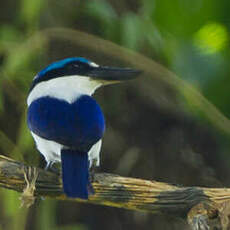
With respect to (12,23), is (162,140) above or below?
below

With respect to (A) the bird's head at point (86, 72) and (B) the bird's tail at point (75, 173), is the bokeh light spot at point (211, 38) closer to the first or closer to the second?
(A) the bird's head at point (86, 72)

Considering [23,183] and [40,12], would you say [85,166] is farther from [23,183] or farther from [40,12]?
[40,12]

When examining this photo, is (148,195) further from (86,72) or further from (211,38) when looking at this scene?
(211,38)

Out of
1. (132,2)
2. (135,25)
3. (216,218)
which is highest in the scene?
(132,2)

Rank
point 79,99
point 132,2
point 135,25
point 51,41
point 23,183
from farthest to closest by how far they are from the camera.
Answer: point 132,2, point 51,41, point 135,25, point 79,99, point 23,183

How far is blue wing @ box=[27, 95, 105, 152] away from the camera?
2256 mm

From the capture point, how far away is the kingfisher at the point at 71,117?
225 centimetres

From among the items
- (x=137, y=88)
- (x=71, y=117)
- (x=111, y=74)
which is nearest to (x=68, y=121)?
(x=71, y=117)

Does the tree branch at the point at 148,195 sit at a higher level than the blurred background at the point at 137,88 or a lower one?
lower

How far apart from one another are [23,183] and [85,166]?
21 centimetres

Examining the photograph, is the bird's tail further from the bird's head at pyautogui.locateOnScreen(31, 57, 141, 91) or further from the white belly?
the bird's head at pyautogui.locateOnScreen(31, 57, 141, 91)

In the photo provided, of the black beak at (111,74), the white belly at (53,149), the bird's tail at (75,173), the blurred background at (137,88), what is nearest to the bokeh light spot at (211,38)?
the blurred background at (137,88)

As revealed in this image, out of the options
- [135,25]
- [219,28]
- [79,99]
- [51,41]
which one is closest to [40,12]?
[51,41]

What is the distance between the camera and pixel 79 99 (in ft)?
8.04
